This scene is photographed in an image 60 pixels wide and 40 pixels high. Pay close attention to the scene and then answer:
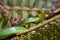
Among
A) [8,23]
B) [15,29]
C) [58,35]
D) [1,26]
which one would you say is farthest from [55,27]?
[1,26]

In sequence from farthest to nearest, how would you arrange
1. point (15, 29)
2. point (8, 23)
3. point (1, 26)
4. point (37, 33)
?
point (1, 26) < point (8, 23) < point (15, 29) < point (37, 33)

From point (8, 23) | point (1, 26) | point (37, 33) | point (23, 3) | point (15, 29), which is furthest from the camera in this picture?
point (23, 3)

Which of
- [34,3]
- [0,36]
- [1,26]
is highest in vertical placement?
[0,36]

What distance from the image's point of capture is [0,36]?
660 mm

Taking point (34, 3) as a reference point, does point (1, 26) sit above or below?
above

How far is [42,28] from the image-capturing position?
60 centimetres

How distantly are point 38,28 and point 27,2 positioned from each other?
1194 millimetres

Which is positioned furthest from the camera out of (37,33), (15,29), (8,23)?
(8,23)

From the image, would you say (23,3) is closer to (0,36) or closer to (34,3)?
(34,3)

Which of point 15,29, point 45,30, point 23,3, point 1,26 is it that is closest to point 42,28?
point 45,30

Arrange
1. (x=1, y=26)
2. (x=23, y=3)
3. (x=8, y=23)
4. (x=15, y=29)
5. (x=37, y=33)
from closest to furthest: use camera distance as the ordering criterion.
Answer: (x=37, y=33)
(x=15, y=29)
(x=8, y=23)
(x=1, y=26)
(x=23, y=3)

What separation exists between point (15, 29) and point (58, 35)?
19 cm

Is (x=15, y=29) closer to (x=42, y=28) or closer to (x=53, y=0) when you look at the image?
(x=42, y=28)

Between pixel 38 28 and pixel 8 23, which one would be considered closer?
pixel 38 28
